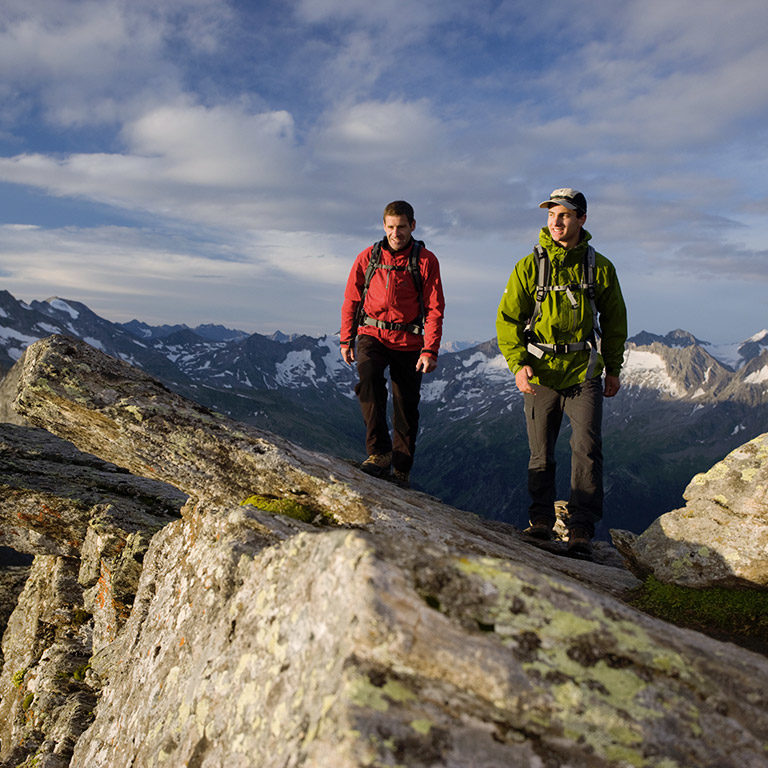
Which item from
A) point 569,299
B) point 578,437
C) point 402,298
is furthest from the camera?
point 402,298

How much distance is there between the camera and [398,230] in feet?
38.7

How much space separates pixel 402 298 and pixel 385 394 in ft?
7.92

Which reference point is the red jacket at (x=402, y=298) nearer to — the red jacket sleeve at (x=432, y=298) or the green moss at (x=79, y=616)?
the red jacket sleeve at (x=432, y=298)

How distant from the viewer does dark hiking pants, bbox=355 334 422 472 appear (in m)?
12.3

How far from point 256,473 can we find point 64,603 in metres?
9.07

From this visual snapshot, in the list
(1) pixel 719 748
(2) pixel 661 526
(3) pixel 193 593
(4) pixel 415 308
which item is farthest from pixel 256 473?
(2) pixel 661 526

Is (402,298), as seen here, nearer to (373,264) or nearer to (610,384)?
(373,264)

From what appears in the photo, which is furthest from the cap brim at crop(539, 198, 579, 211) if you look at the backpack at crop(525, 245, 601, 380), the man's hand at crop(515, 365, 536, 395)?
the man's hand at crop(515, 365, 536, 395)

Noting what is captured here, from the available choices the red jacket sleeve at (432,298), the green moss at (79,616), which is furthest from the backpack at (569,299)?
the green moss at (79,616)

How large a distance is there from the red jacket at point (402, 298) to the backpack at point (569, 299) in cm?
233

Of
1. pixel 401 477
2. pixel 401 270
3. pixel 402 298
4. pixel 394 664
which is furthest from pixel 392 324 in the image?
pixel 394 664

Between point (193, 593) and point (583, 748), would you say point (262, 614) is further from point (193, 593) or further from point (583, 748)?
point (583, 748)

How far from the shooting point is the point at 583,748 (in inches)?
159

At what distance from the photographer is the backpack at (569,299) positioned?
34.4 ft
